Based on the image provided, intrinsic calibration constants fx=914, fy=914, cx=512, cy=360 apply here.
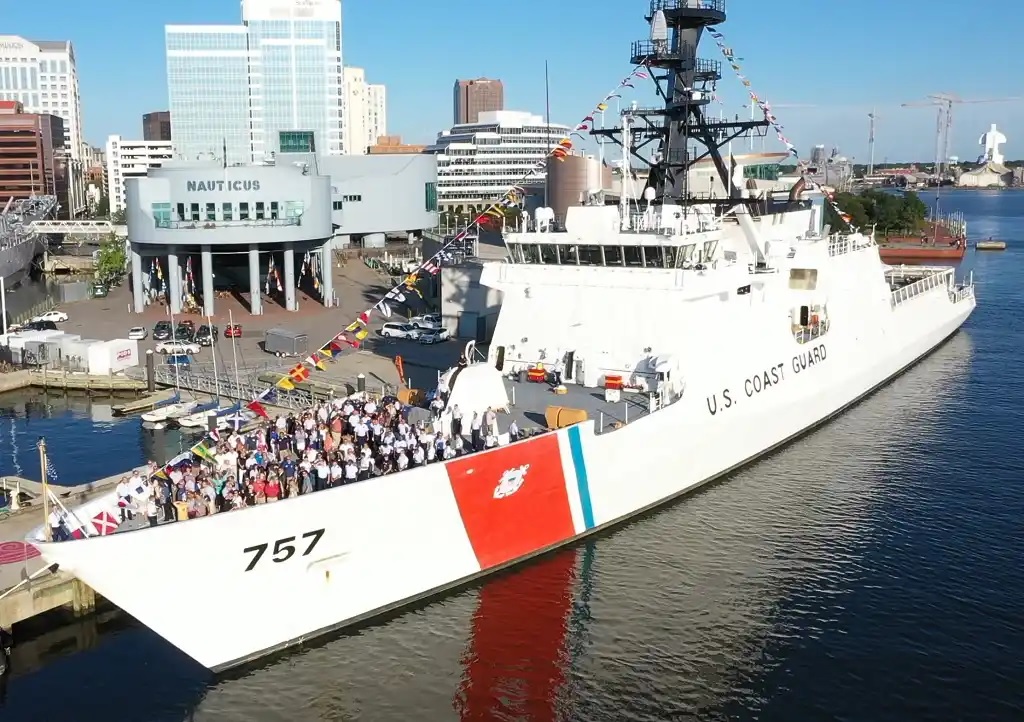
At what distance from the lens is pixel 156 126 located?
162 meters

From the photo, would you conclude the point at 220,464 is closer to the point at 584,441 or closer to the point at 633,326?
the point at 584,441

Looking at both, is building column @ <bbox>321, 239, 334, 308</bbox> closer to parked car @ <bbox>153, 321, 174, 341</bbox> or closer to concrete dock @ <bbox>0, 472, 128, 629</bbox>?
parked car @ <bbox>153, 321, 174, 341</bbox>

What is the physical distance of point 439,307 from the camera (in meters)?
37.7

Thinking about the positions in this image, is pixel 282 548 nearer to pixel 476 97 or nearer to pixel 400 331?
pixel 400 331

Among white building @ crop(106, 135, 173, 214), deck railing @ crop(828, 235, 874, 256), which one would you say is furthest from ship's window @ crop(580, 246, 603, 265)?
white building @ crop(106, 135, 173, 214)

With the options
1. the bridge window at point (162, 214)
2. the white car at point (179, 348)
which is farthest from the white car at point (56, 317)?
the white car at point (179, 348)

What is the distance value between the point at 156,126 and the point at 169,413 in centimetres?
15326

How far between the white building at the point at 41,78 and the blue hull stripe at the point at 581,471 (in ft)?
450

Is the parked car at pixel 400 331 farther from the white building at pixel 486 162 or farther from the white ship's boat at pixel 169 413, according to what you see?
the white building at pixel 486 162

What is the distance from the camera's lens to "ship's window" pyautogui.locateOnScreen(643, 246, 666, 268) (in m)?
18.3

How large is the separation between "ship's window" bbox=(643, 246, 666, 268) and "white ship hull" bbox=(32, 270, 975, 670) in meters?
1.78

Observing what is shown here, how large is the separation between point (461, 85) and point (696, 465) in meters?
188

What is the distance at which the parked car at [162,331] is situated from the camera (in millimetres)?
33844

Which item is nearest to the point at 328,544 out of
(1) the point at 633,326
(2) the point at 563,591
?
(2) the point at 563,591
